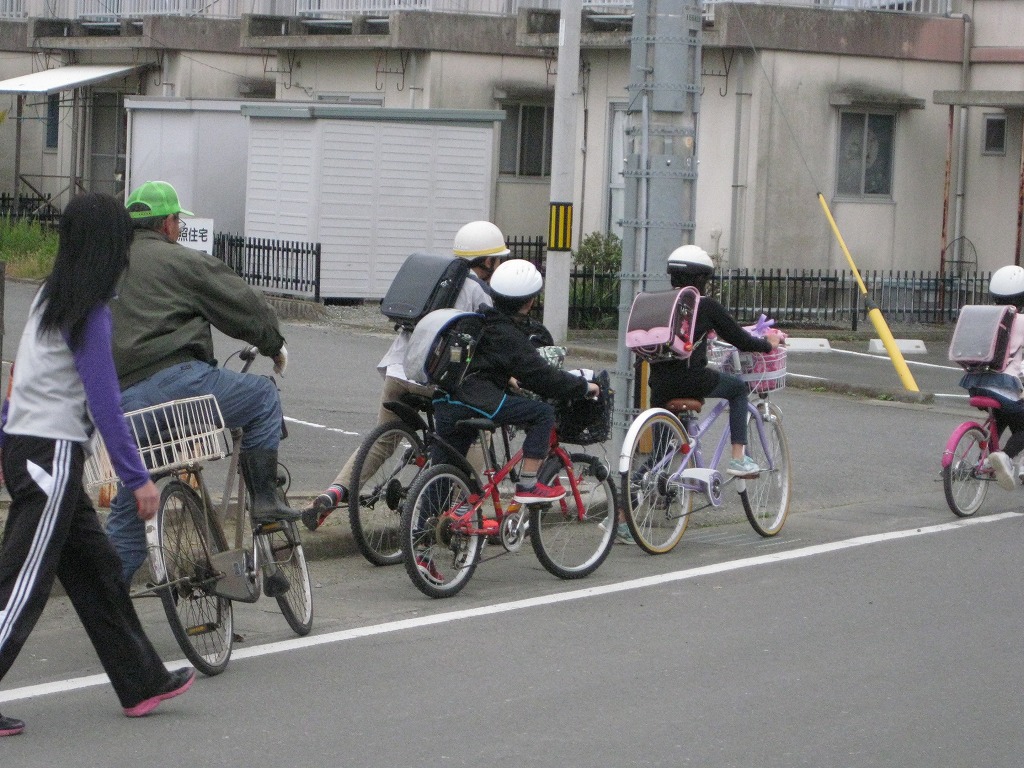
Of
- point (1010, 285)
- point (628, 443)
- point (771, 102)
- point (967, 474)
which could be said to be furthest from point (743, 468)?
point (771, 102)

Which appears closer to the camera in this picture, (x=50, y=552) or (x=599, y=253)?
(x=50, y=552)

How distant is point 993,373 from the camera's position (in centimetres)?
1029

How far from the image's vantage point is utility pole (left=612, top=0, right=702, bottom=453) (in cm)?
949

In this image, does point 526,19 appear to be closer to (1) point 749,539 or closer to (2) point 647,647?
(1) point 749,539

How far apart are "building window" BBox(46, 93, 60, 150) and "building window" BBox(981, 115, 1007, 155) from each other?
20821 millimetres

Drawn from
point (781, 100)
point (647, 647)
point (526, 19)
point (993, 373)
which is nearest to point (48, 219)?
point (526, 19)

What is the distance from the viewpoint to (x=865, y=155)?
2358cm

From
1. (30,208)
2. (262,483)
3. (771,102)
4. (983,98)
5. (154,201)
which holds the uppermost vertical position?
(983,98)

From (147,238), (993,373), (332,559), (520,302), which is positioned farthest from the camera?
(993,373)

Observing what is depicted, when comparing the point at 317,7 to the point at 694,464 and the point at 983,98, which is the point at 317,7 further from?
the point at 694,464

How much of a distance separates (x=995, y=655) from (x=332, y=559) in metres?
3.53

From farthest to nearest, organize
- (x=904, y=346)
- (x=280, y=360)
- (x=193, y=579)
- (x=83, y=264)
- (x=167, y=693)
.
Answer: (x=904, y=346)
(x=280, y=360)
(x=193, y=579)
(x=167, y=693)
(x=83, y=264)

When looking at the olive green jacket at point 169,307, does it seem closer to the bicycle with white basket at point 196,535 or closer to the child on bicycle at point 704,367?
the bicycle with white basket at point 196,535

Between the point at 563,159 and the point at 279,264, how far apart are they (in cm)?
648
